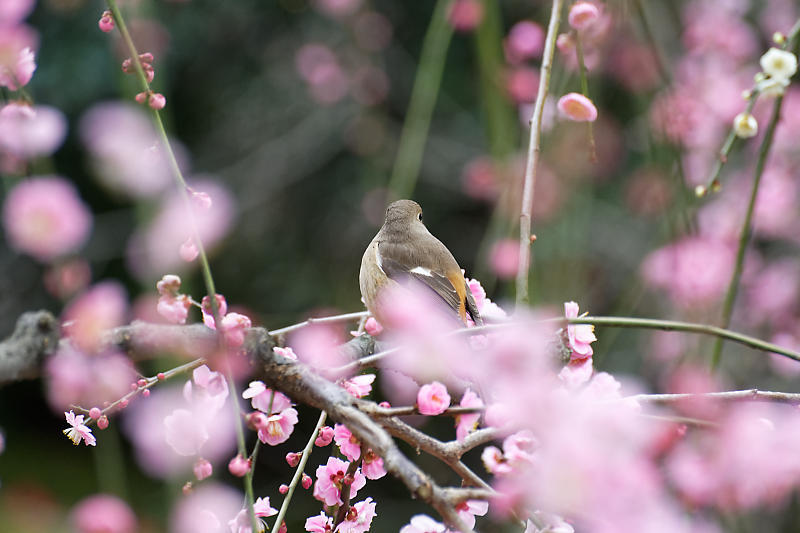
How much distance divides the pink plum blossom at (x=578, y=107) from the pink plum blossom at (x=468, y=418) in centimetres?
39

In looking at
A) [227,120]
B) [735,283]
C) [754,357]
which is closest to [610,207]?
[754,357]

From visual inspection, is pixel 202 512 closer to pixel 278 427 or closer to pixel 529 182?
pixel 278 427

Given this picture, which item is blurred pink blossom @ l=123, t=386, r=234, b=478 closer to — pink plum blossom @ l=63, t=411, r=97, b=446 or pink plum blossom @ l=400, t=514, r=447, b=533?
pink plum blossom @ l=63, t=411, r=97, b=446

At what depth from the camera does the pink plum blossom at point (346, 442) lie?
818 mm

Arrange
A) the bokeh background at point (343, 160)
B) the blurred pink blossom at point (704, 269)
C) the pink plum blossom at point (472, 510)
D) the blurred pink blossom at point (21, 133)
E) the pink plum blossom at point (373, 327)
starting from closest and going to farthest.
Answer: the pink plum blossom at point (472, 510)
the blurred pink blossom at point (21, 133)
the pink plum blossom at point (373, 327)
the blurred pink blossom at point (704, 269)
the bokeh background at point (343, 160)

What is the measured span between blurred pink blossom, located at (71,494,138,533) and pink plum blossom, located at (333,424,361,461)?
0.35 metres

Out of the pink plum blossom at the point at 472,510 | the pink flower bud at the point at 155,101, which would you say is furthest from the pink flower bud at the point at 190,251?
the pink plum blossom at the point at 472,510

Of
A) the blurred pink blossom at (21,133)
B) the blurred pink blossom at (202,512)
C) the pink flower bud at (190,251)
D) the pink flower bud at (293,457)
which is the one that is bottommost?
the blurred pink blossom at (202,512)

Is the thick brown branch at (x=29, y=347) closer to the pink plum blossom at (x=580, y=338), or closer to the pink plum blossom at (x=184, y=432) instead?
the pink plum blossom at (x=184, y=432)

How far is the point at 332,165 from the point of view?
3477mm

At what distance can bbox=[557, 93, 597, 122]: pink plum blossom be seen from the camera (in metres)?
1.01

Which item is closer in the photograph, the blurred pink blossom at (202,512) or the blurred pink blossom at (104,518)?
the blurred pink blossom at (202,512)

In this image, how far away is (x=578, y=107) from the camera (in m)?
1.04

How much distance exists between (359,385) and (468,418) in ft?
0.47
